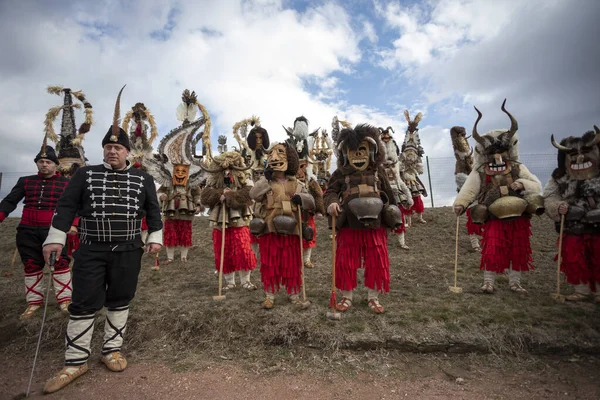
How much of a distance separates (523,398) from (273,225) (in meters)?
2.78

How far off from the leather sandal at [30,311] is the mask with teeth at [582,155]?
6853mm

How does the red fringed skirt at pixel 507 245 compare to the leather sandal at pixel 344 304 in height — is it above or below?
above

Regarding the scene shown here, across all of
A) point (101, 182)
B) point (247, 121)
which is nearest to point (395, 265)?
point (101, 182)

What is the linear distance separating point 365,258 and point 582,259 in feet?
8.73

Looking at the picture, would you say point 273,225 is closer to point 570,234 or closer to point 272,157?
point 272,157

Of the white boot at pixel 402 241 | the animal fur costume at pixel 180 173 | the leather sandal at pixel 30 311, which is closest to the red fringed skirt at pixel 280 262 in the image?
the leather sandal at pixel 30 311

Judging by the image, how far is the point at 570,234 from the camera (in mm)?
4219

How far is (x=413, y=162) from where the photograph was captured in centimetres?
897

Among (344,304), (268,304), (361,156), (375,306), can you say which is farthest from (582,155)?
(268,304)

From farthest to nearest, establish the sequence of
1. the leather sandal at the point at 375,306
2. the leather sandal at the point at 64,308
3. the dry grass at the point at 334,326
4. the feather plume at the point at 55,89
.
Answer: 1. the feather plume at the point at 55,89
2. the leather sandal at the point at 64,308
3. the leather sandal at the point at 375,306
4. the dry grass at the point at 334,326

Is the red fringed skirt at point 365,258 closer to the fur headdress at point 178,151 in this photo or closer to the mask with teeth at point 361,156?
the mask with teeth at point 361,156

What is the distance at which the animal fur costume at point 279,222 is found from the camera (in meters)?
4.07

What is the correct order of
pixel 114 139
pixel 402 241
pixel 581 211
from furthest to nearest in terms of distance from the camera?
pixel 402 241, pixel 581 211, pixel 114 139

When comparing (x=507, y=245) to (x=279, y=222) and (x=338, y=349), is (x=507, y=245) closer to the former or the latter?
(x=338, y=349)
